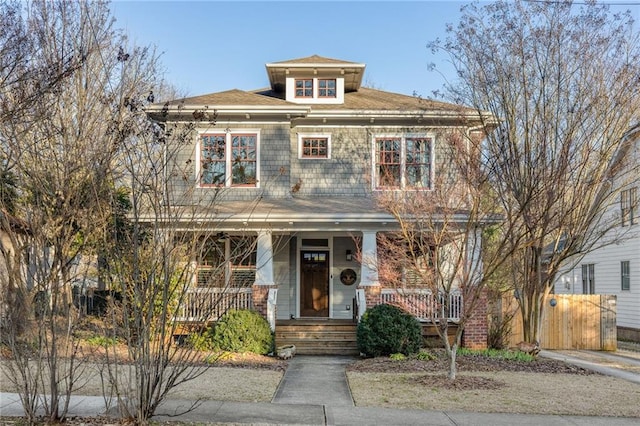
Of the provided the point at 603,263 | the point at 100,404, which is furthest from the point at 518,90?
the point at 603,263

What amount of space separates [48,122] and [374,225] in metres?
7.90

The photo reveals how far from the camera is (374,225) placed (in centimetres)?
1503

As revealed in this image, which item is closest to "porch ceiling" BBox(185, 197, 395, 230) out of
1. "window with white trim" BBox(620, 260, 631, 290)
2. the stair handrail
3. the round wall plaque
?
the stair handrail

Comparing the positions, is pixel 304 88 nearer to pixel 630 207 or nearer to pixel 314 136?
pixel 314 136

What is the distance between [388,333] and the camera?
524 inches

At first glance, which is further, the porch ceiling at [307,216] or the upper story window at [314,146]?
the upper story window at [314,146]

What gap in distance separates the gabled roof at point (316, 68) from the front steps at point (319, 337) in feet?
25.2

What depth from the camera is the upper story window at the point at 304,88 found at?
59.9 feet

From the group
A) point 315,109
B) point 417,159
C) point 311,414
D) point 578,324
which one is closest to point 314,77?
point 315,109

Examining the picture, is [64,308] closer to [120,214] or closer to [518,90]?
[120,214]

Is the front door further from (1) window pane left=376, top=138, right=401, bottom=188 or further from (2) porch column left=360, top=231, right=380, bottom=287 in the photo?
(1) window pane left=376, top=138, right=401, bottom=188

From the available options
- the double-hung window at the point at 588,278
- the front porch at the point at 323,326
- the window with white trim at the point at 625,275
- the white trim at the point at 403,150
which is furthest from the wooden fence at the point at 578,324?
the double-hung window at the point at 588,278

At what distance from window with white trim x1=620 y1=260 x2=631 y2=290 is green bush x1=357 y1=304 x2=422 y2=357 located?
1174 centimetres

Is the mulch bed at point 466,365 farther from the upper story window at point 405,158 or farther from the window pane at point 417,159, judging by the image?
the window pane at point 417,159
